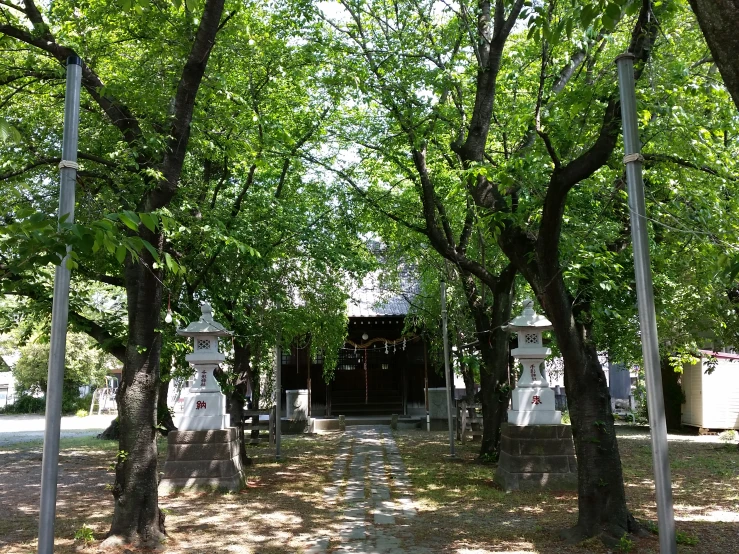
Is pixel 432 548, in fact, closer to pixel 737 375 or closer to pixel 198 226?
pixel 198 226

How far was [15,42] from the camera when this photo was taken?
9156 mm

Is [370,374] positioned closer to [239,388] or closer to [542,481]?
[239,388]

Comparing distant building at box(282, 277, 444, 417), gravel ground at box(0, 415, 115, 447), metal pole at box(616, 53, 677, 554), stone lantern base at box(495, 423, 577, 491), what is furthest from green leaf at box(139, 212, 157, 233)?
distant building at box(282, 277, 444, 417)

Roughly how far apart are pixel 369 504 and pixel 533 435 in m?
2.72

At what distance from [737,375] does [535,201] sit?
13431 millimetres

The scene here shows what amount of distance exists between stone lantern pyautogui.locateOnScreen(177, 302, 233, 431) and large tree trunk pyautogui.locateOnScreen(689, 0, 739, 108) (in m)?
8.83

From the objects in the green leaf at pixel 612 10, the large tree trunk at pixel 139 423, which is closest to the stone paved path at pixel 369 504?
the large tree trunk at pixel 139 423

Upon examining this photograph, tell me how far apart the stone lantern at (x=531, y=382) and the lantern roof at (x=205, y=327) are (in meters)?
4.84

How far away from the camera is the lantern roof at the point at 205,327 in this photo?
10.7m

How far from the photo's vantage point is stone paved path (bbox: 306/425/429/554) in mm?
6770

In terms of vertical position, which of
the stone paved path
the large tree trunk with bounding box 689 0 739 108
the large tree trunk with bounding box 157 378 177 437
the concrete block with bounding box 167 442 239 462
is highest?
the large tree trunk with bounding box 689 0 739 108

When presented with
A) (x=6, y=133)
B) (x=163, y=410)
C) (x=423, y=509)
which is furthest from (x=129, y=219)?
(x=163, y=410)

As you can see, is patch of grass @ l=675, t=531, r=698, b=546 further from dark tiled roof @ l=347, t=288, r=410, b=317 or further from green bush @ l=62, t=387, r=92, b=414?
green bush @ l=62, t=387, r=92, b=414

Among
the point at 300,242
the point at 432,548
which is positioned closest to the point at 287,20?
the point at 300,242
